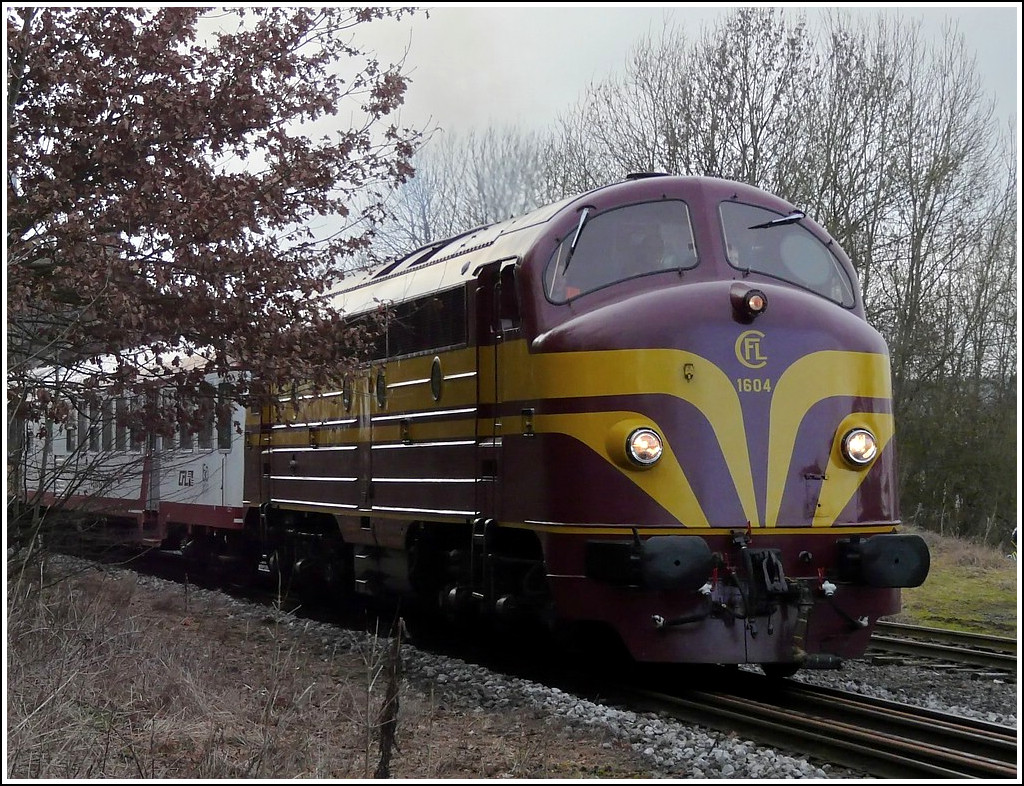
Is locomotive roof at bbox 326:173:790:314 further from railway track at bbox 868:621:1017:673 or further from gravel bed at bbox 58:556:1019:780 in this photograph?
railway track at bbox 868:621:1017:673

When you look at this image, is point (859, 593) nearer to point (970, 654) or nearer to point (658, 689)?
point (658, 689)

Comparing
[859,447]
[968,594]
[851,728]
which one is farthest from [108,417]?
[968,594]

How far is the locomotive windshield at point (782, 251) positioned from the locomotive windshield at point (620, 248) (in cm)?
35

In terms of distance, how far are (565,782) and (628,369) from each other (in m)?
3.02

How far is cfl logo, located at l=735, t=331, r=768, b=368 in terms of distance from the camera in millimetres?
8227

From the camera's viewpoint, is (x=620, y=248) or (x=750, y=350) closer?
(x=750, y=350)

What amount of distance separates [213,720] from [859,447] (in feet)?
14.7

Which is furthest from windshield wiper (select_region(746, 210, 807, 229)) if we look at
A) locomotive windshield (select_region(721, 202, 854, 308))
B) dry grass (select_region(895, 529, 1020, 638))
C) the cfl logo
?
dry grass (select_region(895, 529, 1020, 638))

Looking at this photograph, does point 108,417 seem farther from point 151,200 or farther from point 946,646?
point 946,646

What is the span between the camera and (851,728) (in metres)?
7.37

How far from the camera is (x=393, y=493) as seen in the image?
36.2 ft

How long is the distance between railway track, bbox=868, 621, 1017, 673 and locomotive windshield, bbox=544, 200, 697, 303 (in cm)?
434

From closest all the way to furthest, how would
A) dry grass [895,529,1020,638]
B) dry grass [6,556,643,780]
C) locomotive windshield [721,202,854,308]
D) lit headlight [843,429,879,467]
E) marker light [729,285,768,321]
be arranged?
dry grass [6,556,643,780], marker light [729,285,768,321], lit headlight [843,429,879,467], locomotive windshield [721,202,854,308], dry grass [895,529,1020,638]

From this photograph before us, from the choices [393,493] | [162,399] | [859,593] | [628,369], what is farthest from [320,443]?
[859,593]
